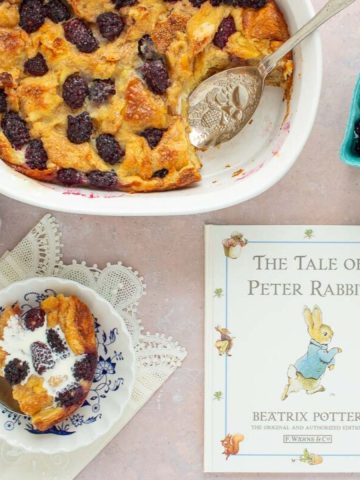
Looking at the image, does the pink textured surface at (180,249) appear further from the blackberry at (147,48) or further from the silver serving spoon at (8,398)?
the blackberry at (147,48)

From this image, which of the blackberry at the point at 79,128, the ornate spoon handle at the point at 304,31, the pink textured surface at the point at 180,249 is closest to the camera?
the ornate spoon handle at the point at 304,31

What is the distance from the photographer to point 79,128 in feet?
4.10

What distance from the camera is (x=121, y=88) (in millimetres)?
1261

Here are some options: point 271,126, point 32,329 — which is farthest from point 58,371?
point 271,126

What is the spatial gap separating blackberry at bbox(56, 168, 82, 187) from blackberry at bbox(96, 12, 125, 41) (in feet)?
0.80

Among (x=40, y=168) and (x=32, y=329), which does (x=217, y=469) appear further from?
(x=40, y=168)

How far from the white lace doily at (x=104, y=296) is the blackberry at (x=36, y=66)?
0.28m

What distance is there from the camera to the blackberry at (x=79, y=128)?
1.25m

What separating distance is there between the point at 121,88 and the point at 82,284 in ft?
1.27

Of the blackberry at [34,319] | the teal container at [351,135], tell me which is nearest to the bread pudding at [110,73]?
the teal container at [351,135]

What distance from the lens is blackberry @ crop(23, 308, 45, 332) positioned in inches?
51.3

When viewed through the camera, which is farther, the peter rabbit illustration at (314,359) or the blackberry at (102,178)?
the peter rabbit illustration at (314,359)

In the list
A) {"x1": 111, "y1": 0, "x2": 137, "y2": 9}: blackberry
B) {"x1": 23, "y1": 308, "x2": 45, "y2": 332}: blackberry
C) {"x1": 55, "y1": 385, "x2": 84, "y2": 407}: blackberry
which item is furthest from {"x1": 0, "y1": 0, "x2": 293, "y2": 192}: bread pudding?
{"x1": 55, "y1": 385, "x2": 84, "y2": 407}: blackberry

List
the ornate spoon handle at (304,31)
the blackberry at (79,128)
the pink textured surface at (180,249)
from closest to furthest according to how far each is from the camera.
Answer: the ornate spoon handle at (304,31) < the blackberry at (79,128) < the pink textured surface at (180,249)
